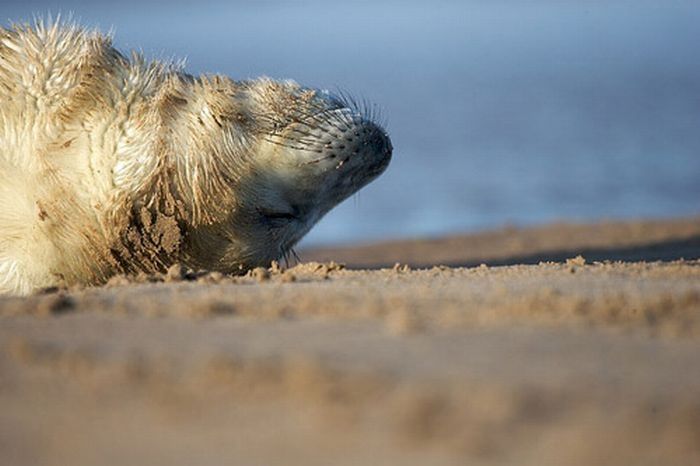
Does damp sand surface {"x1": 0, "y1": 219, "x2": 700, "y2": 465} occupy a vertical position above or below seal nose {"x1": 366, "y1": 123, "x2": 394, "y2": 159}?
below

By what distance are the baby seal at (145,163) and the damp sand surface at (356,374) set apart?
75cm

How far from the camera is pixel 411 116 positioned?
4509 centimetres

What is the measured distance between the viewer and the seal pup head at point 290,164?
5262 mm

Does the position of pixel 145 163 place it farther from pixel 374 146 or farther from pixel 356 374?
pixel 356 374

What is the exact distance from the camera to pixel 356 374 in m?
2.84

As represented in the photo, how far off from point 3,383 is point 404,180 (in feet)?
68.8

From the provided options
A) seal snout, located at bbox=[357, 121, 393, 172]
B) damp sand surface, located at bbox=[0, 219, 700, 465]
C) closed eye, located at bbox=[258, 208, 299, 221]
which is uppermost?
seal snout, located at bbox=[357, 121, 393, 172]

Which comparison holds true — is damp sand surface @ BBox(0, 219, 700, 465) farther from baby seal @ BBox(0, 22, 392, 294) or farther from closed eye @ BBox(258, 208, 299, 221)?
closed eye @ BBox(258, 208, 299, 221)

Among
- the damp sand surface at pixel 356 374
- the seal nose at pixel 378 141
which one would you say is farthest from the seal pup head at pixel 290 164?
the damp sand surface at pixel 356 374

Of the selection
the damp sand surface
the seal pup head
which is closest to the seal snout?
the seal pup head

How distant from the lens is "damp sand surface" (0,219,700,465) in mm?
2490

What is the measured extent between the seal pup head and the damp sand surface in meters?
0.96

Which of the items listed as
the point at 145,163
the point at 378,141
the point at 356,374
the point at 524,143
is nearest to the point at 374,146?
the point at 378,141

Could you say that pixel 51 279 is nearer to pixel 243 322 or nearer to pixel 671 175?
pixel 243 322
